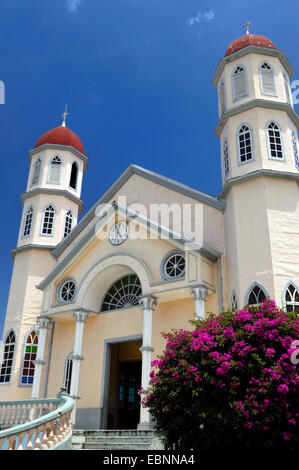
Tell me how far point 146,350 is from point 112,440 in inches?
140

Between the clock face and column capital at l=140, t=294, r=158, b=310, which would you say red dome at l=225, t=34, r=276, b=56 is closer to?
the clock face

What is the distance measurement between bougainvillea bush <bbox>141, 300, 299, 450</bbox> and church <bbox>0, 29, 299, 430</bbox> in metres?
3.91

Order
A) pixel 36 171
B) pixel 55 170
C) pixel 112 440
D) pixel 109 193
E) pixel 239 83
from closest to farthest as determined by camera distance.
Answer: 1. pixel 112 440
2. pixel 239 83
3. pixel 109 193
4. pixel 55 170
5. pixel 36 171

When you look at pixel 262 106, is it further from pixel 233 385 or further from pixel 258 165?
pixel 233 385

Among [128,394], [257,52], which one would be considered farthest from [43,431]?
[257,52]

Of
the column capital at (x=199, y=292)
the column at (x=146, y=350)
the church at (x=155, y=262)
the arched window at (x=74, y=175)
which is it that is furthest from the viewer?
the arched window at (x=74, y=175)

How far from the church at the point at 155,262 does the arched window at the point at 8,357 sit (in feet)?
0.16

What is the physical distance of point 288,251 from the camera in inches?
591

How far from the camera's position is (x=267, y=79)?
18.5 m

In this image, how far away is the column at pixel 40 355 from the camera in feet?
59.8

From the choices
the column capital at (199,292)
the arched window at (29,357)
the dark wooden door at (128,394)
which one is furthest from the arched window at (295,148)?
the arched window at (29,357)

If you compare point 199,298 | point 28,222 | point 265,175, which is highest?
point 28,222

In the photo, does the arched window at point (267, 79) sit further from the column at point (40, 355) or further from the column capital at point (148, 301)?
the column at point (40, 355)

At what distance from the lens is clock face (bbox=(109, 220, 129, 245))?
61.1ft
